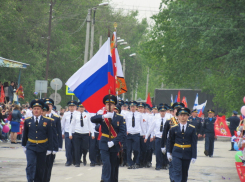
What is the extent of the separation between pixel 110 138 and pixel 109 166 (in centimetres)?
60

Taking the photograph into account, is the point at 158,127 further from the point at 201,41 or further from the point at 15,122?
the point at 201,41

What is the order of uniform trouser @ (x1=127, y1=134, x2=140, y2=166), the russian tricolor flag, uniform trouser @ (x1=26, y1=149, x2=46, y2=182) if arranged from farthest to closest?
uniform trouser @ (x1=127, y1=134, x2=140, y2=166)
the russian tricolor flag
uniform trouser @ (x1=26, y1=149, x2=46, y2=182)

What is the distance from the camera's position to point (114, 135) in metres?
11.1

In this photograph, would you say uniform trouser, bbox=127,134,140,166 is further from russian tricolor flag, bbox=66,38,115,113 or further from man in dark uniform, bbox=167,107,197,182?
man in dark uniform, bbox=167,107,197,182

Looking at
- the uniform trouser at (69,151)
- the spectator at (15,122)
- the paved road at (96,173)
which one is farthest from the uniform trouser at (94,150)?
the spectator at (15,122)

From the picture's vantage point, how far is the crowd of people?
1075cm

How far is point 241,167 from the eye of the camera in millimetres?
12766

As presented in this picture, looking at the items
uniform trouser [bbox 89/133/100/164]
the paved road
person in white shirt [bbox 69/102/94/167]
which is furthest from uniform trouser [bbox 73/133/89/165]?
the paved road

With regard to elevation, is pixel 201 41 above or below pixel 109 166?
above

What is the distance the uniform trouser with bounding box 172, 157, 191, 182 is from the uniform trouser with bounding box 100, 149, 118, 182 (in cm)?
127

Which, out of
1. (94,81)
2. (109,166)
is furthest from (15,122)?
(109,166)

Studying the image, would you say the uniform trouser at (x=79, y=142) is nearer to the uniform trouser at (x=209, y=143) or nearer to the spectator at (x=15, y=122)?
the uniform trouser at (x=209, y=143)

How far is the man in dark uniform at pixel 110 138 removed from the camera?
35.8 feet

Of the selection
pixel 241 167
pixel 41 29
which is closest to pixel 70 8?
pixel 41 29
